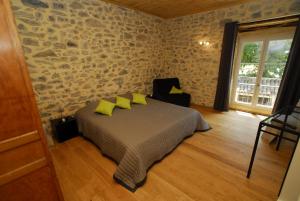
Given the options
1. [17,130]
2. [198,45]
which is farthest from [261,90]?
[17,130]

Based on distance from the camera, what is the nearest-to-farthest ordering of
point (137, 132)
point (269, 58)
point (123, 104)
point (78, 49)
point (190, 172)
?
point (190, 172)
point (137, 132)
point (78, 49)
point (123, 104)
point (269, 58)

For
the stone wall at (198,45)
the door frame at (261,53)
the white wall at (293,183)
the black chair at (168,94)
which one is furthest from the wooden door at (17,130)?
the door frame at (261,53)

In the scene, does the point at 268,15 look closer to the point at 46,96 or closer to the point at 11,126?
the point at 11,126

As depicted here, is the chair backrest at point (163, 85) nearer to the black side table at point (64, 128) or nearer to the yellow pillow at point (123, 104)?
the yellow pillow at point (123, 104)

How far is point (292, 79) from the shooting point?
10.1ft

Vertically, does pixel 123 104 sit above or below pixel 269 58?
below

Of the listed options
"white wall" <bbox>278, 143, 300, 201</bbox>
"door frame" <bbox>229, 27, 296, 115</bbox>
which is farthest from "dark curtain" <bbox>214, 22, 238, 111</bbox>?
"white wall" <bbox>278, 143, 300, 201</bbox>

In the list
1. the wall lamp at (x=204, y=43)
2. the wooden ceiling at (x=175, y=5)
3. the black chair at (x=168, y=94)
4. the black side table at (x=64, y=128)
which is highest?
the wooden ceiling at (x=175, y=5)

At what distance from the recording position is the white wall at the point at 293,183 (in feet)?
4.34

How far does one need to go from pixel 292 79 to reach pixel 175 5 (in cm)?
308

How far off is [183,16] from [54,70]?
3895 mm

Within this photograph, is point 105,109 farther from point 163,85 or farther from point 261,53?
point 261,53

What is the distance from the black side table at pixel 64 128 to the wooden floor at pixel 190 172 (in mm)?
121

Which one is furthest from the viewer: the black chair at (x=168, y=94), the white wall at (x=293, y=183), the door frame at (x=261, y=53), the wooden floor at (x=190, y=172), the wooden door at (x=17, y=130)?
the black chair at (x=168, y=94)
